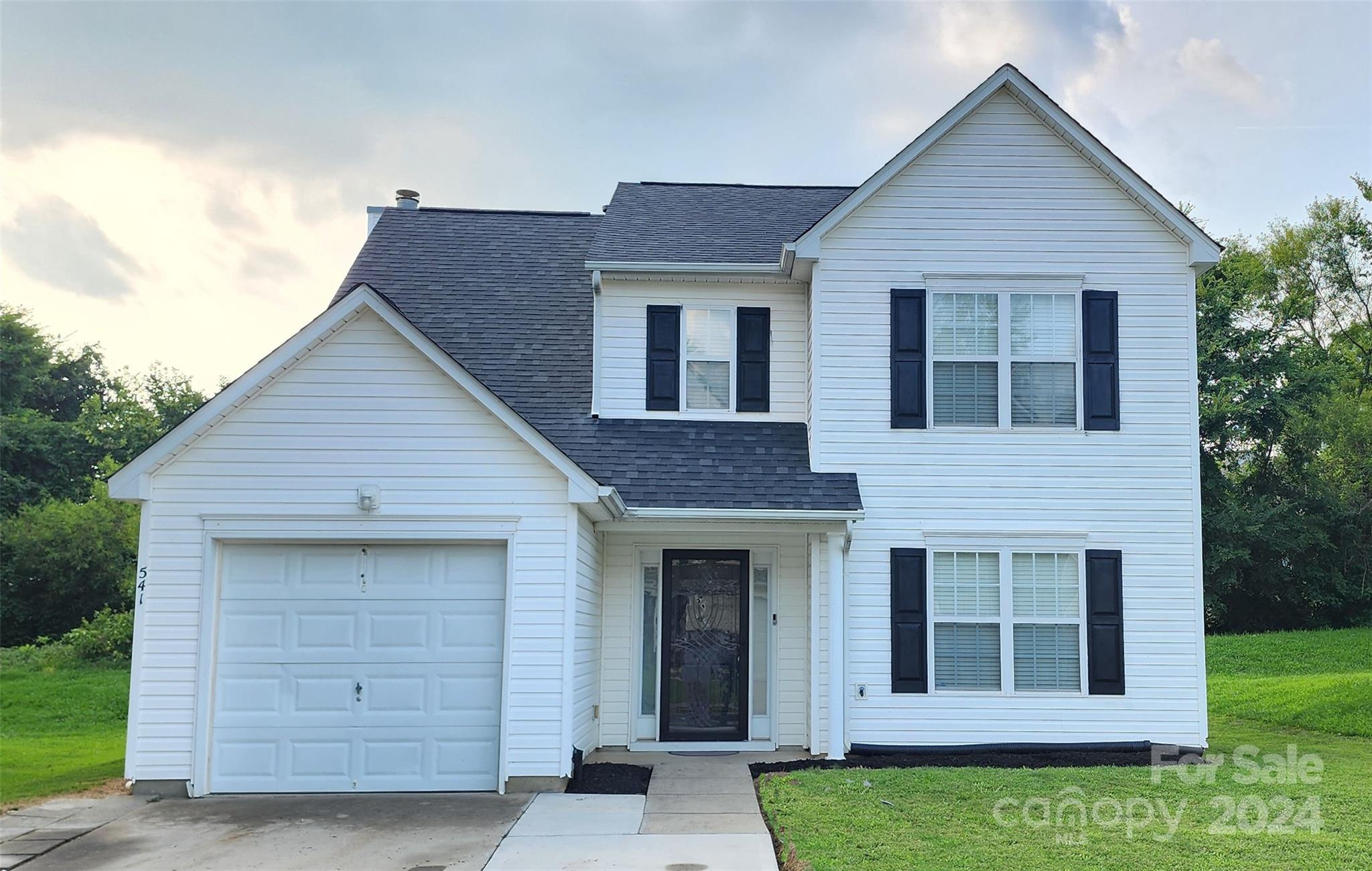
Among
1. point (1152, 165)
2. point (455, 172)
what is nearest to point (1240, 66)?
point (1152, 165)

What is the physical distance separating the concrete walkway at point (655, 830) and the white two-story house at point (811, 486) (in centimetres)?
108

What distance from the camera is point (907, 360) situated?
11.8 meters

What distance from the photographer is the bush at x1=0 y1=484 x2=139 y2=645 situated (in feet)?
73.9

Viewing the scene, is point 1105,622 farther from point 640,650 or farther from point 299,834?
point 299,834

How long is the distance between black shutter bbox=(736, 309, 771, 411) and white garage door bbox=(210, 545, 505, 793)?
394cm

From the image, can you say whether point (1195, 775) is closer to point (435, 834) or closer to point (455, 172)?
point (435, 834)

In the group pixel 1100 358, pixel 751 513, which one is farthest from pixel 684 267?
pixel 1100 358

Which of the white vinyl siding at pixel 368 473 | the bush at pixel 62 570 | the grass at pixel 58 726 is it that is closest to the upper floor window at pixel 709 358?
the white vinyl siding at pixel 368 473

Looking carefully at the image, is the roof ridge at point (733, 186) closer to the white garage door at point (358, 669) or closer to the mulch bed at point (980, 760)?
the white garage door at point (358, 669)

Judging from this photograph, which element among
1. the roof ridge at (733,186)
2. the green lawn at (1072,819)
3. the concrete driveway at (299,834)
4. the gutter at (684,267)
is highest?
the roof ridge at (733,186)

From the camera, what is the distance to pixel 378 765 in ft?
31.4

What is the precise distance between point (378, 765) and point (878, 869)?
16.6ft

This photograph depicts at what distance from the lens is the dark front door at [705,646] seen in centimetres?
1180

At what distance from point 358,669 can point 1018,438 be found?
737 cm
